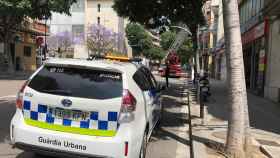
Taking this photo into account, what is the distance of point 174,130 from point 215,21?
128 feet

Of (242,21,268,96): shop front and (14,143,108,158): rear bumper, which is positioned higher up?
(242,21,268,96): shop front

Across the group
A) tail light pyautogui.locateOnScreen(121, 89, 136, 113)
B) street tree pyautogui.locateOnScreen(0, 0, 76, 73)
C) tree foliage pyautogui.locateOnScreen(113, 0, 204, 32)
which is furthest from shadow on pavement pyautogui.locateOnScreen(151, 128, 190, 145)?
street tree pyautogui.locateOnScreen(0, 0, 76, 73)

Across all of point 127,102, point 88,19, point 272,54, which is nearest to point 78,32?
point 88,19

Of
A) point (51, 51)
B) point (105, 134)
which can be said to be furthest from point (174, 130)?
point (51, 51)

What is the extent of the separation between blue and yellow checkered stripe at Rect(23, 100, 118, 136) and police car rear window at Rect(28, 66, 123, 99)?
260 mm

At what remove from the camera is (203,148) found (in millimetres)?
7742

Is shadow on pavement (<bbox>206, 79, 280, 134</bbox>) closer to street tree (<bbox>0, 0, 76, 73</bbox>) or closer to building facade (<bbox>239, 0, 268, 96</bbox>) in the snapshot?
building facade (<bbox>239, 0, 268, 96</bbox>)

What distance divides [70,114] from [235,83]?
125 inches

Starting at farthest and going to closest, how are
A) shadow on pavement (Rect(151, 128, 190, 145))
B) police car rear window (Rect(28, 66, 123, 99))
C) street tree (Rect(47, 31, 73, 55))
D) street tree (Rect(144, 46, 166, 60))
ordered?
1. street tree (Rect(144, 46, 166, 60))
2. street tree (Rect(47, 31, 73, 55))
3. shadow on pavement (Rect(151, 128, 190, 145))
4. police car rear window (Rect(28, 66, 123, 99))

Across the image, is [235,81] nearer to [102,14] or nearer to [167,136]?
[167,136]

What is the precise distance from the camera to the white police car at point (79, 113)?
5.25 metres

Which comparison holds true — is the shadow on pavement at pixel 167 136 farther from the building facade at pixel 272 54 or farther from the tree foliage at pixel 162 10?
the tree foliage at pixel 162 10

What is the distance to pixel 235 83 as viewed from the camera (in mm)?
7051

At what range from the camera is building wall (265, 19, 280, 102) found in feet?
55.9
